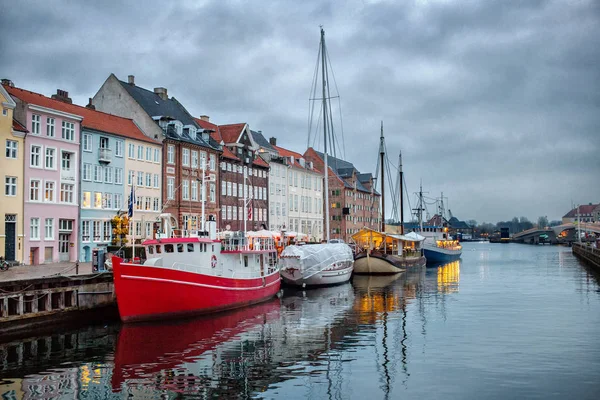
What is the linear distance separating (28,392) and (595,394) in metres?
17.0

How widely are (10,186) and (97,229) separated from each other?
972cm

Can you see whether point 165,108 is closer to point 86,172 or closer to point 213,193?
point 213,193

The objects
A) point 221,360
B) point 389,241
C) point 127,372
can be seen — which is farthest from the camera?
point 389,241

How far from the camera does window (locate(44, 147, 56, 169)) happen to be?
49662mm

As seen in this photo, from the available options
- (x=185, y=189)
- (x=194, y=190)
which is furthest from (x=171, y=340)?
(x=194, y=190)

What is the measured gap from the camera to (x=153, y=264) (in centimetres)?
3456

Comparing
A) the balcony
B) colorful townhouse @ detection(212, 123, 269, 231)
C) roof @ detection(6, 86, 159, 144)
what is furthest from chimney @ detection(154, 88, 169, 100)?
the balcony

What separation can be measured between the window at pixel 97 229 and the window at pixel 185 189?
11.8 meters

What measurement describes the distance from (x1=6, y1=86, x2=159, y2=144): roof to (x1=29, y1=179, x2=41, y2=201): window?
20.0ft

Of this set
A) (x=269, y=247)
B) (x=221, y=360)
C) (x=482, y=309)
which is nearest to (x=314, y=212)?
(x=269, y=247)

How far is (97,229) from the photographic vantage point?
54.6 m

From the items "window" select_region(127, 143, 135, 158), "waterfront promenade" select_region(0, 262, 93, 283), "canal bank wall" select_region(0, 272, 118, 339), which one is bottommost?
"canal bank wall" select_region(0, 272, 118, 339)

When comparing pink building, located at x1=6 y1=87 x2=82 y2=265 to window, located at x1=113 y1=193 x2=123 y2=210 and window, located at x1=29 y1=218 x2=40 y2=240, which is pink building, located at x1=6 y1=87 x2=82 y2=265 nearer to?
window, located at x1=29 y1=218 x2=40 y2=240

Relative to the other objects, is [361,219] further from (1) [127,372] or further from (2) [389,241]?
(1) [127,372]
